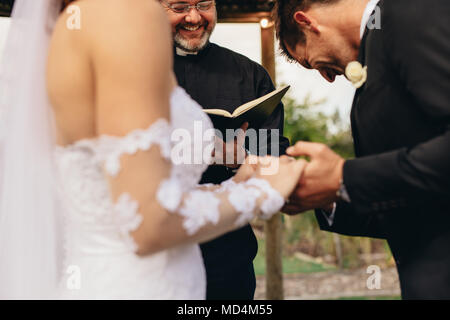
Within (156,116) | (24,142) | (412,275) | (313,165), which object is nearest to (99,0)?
(156,116)

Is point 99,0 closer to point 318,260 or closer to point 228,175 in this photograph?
point 228,175

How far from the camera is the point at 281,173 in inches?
68.9

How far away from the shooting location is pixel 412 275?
1894 mm

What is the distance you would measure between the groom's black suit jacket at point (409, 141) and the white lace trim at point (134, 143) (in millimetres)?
859

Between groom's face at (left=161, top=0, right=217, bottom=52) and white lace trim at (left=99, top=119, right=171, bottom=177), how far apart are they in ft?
6.35

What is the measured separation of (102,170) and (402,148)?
46.3 inches

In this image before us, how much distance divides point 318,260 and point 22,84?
14.1 meters

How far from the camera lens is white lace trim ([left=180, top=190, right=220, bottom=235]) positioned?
55.2 inches

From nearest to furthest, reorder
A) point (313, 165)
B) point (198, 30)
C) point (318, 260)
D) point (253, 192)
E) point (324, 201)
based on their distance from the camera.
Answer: point (253, 192)
point (313, 165)
point (324, 201)
point (198, 30)
point (318, 260)

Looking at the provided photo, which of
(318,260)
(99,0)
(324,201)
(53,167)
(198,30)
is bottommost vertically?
(318,260)

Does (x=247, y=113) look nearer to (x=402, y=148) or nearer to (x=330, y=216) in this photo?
(x=330, y=216)

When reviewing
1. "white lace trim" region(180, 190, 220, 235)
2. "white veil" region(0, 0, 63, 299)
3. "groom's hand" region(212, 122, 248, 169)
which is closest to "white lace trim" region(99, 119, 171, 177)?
"white lace trim" region(180, 190, 220, 235)

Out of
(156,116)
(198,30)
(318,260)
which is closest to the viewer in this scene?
(156,116)

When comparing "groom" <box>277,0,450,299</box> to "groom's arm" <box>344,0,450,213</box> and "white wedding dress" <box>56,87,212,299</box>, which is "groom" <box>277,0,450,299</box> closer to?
"groom's arm" <box>344,0,450,213</box>
